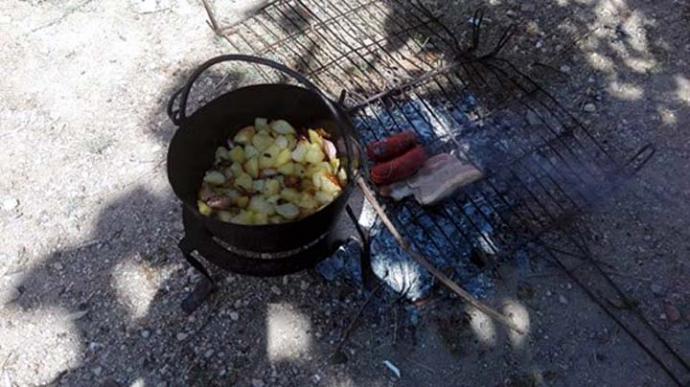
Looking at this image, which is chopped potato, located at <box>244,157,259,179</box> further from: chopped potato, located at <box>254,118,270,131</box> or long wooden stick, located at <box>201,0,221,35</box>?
long wooden stick, located at <box>201,0,221,35</box>

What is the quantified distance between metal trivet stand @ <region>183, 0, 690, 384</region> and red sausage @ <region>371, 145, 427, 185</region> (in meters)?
0.18

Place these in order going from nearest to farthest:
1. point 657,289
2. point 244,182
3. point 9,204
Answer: point 244,182
point 657,289
point 9,204

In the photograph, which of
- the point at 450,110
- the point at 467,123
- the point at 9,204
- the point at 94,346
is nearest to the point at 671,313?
the point at 467,123

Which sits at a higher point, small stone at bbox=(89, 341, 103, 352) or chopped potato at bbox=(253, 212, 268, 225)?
chopped potato at bbox=(253, 212, 268, 225)

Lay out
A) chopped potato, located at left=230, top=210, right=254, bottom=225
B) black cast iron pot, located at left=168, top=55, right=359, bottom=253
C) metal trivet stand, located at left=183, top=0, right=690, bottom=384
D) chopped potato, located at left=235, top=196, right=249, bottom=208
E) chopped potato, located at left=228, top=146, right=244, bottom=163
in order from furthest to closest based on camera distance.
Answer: metal trivet stand, located at left=183, top=0, right=690, bottom=384 → chopped potato, located at left=228, top=146, right=244, bottom=163 → chopped potato, located at left=235, top=196, right=249, bottom=208 → chopped potato, located at left=230, top=210, right=254, bottom=225 → black cast iron pot, located at left=168, top=55, right=359, bottom=253

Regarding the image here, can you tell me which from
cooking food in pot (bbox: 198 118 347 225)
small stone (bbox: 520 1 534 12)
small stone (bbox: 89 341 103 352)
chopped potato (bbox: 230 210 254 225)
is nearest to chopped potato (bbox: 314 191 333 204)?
cooking food in pot (bbox: 198 118 347 225)

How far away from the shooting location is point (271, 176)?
9.92ft

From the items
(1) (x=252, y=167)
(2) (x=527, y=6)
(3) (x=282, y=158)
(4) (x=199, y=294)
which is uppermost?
(2) (x=527, y=6)

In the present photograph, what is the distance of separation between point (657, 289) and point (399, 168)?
5.48 ft

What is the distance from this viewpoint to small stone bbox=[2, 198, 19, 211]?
375cm

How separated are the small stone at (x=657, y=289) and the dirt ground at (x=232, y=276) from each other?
2 cm

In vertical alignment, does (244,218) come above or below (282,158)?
below

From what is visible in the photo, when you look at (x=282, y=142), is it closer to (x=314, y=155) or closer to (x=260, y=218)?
Answer: (x=314, y=155)

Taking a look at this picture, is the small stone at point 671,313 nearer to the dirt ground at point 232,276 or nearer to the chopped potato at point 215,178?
the dirt ground at point 232,276
